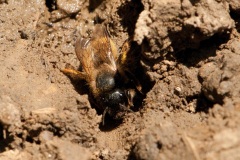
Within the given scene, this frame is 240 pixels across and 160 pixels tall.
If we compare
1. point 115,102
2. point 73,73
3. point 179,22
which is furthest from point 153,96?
point 73,73

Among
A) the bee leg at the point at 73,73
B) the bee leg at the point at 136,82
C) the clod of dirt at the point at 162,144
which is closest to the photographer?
the clod of dirt at the point at 162,144

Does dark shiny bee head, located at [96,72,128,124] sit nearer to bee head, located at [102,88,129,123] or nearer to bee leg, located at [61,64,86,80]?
bee head, located at [102,88,129,123]

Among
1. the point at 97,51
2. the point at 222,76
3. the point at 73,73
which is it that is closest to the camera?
the point at 222,76

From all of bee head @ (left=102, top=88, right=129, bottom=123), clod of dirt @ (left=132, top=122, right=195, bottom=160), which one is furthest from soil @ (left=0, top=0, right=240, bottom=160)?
bee head @ (left=102, top=88, right=129, bottom=123)

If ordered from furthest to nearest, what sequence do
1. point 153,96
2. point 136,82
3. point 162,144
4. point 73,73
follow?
point 73,73
point 136,82
point 153,96
point 162,144

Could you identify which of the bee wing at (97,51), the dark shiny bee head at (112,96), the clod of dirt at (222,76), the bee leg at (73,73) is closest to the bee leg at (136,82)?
the dark shiny bee head at (112,96)

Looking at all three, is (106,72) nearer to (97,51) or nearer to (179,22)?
(97,51)

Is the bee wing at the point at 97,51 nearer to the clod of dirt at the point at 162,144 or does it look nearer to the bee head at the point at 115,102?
the bee head at the point at 115,102
